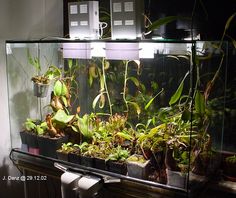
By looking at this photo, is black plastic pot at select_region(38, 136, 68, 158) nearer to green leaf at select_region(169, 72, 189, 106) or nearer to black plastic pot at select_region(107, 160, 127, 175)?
black plastic pot at select_region(107, 160, 127, 175)

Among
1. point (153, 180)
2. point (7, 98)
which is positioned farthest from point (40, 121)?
point (153, 180)

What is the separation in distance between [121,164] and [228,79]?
67 cm

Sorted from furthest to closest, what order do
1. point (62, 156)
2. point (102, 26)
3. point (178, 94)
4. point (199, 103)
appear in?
1. point (102, 26)
2. point (62, 156)
3. point (178, 94)
4. point (199, 103)

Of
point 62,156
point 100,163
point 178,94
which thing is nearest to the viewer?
point 178,94

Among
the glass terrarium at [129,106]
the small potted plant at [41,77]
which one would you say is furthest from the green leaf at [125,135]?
the small potted plant at [41,77]

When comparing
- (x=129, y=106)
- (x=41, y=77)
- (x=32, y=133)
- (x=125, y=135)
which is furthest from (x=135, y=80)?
(x=32, y=133)

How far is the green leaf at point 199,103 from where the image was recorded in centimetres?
117

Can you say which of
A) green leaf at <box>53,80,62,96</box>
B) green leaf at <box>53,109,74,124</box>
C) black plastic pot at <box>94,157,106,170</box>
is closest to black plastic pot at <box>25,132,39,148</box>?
green leaf at <box>53,109,74,124</box>

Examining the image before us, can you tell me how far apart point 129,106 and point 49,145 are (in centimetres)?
47

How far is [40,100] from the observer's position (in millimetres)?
1752

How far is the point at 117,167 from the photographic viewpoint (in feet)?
4.47

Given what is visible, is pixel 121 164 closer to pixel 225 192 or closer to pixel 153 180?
pixel 153 180

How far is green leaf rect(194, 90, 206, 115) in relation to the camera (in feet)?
3.83

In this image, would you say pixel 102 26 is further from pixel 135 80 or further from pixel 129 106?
pixel 129 106
